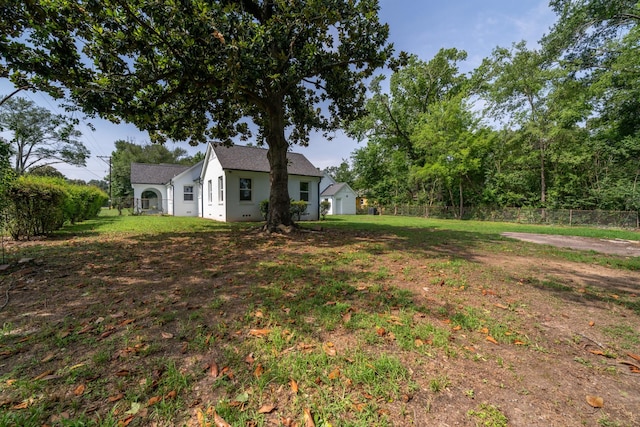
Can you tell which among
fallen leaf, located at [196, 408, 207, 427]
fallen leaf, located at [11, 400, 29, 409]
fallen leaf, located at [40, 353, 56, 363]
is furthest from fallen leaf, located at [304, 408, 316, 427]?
fallen leaf, located at [40, 353, 56, 363]

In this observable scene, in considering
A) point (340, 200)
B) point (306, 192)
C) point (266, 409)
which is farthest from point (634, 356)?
point (340, 200)

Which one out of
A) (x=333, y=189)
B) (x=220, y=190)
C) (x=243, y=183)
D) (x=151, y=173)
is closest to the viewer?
(x=243, y=183)

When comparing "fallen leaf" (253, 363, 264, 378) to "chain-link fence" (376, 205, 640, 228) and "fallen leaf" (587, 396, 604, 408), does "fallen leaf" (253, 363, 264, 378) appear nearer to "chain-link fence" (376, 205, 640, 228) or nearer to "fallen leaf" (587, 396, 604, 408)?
"fallen leaf" (587, 396, 604, 408)

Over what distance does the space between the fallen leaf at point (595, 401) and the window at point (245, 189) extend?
15.2 meters

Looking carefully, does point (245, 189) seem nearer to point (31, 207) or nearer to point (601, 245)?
point (31, 207)

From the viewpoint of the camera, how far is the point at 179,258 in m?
5.46

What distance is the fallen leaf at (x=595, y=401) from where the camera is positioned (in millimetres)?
1707

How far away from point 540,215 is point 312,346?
24.5m

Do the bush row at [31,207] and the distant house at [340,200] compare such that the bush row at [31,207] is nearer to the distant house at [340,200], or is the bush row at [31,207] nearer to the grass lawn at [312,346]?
the grass lawn at [312,346]

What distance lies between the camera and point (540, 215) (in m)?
19.7

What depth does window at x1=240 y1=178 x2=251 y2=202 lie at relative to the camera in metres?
15.3

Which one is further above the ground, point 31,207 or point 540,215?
point 31,207

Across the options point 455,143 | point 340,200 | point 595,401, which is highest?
point 455,143

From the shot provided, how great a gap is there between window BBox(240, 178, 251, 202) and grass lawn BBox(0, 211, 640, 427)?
1077cm
